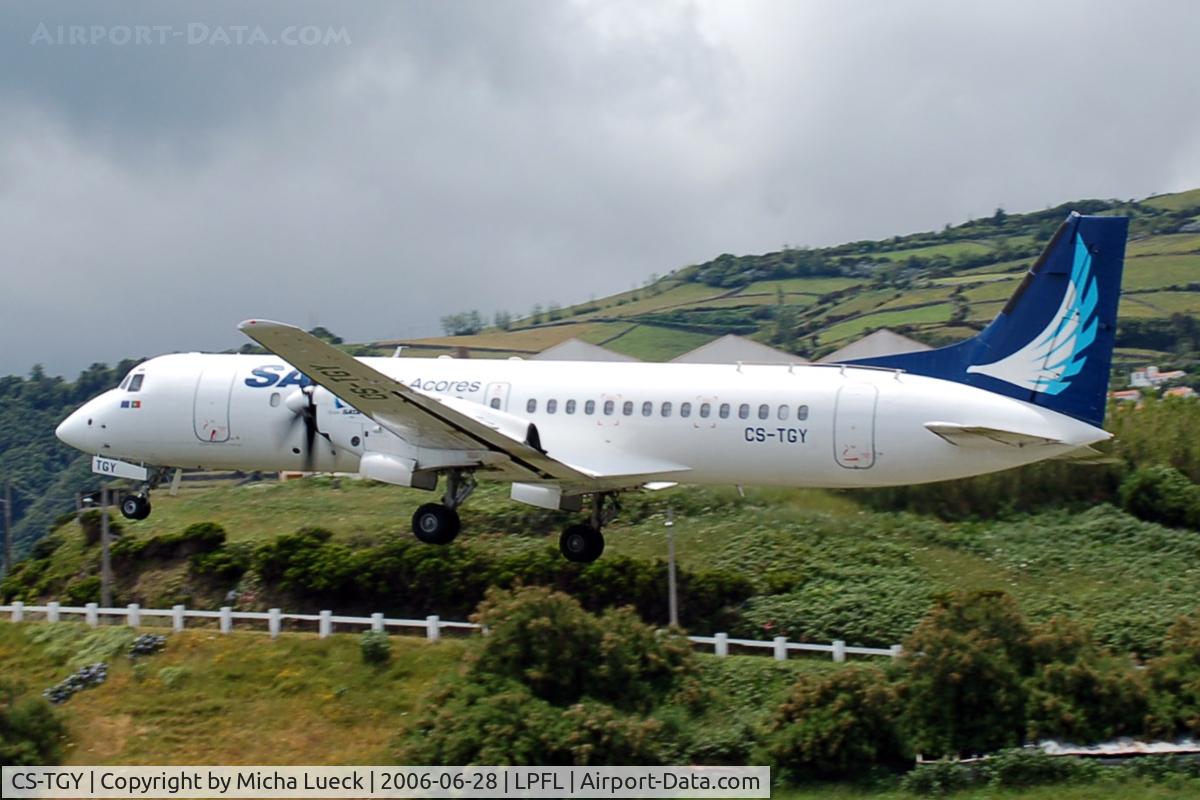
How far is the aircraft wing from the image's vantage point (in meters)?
27.6

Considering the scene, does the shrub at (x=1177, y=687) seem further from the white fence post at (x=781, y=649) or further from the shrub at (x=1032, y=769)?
the white fence post at (x=781, y=649)

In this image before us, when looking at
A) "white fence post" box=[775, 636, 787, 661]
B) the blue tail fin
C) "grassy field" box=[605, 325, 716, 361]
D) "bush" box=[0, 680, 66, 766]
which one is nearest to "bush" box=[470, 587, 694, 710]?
"white fence post" box=[775, 636, 787, 661]

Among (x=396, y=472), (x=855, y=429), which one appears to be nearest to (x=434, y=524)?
(x=396, y=472)

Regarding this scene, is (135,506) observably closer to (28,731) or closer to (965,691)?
(28,731)

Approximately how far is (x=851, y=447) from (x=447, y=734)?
34.4 feet

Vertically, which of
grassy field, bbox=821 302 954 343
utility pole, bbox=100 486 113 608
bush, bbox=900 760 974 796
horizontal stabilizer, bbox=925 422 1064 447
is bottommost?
bush, bbox=900 760 974 796

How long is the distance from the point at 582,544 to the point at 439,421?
19.1 feet

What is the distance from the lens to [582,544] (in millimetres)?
33812

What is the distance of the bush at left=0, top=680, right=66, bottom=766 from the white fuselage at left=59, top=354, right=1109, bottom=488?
8440 millimetres

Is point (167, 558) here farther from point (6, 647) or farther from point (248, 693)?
point (248, 693)

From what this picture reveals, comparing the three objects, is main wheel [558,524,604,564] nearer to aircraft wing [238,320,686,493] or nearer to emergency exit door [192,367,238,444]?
aircraft wing [238,320,686,493]

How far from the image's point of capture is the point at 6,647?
3206cm

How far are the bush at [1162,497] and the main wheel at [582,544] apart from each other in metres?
16.5

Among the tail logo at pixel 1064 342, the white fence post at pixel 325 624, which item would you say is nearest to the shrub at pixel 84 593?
the white fence post at pixel 325 624
